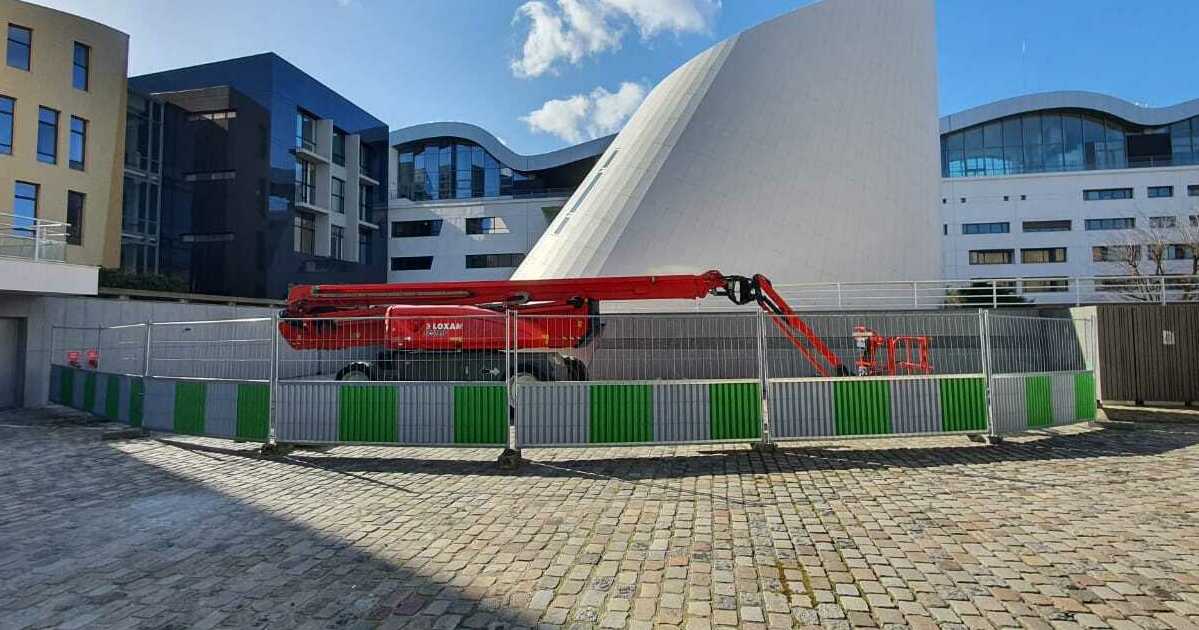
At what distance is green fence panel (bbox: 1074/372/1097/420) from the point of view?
8.35 m

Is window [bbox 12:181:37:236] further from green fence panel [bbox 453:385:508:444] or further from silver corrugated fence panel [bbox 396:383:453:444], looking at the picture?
green fence panel [bbox 453:385:508:444]

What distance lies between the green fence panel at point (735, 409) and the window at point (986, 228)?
4089 centimetres

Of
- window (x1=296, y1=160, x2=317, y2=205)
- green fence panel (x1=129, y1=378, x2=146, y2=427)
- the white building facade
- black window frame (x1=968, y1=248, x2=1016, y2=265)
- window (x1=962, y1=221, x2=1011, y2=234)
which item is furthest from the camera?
window (x1=962, y1=221, x2=1011, y2=234)

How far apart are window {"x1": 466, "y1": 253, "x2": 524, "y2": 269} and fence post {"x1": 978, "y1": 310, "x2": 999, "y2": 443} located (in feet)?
110

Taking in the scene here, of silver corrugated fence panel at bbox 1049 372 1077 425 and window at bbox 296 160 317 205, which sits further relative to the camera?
window at bbox 296 160 317 205

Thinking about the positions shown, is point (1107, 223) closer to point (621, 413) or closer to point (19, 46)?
point (621, 413)

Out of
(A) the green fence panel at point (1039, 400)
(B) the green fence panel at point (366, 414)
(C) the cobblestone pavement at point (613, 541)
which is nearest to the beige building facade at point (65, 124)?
(B) the green fence panel at point (366, 414)

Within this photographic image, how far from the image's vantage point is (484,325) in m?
9.20

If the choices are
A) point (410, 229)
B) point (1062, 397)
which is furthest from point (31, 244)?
point (410, 229)

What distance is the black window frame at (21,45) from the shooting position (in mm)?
18625

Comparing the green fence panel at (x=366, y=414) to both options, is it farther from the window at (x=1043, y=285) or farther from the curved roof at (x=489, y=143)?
the curved roof at (x=489, y=143)

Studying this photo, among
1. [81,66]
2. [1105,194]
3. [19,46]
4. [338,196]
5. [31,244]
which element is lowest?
[31,244]

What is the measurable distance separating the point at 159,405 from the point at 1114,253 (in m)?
44.6

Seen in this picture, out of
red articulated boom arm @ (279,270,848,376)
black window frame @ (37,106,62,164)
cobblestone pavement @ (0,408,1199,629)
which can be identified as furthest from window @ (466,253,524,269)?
cobblestone pavement @ (0,408,1199,629)
